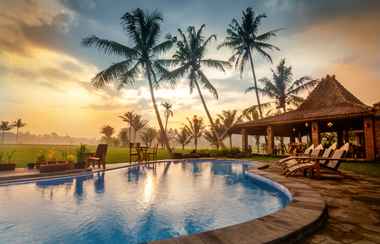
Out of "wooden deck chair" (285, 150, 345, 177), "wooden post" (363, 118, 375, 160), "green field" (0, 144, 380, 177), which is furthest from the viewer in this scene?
"wooden post" (363, 118, 375, 160)

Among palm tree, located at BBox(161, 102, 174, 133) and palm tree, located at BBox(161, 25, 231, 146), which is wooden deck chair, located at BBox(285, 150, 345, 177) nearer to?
palm tree, located at BBox(161, 25, 231, 146)

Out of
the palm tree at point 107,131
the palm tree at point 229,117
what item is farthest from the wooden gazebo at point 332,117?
the palm tree at point 107,131

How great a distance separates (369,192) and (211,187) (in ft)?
13.2

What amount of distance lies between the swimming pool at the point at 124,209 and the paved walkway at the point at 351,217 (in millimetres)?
1053

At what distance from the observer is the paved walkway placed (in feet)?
7.45

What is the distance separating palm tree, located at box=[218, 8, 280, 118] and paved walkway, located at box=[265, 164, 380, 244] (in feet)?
59.3

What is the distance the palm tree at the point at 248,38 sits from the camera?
20.3 m

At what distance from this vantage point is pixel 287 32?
12180mm

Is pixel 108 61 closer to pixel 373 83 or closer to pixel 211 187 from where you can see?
pixel 211 187

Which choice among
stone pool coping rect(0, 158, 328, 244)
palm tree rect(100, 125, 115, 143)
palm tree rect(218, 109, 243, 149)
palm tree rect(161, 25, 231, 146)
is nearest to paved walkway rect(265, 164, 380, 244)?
stone pool coping rect(0, 158, 328, 244)

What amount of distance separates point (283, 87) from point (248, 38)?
9.01m

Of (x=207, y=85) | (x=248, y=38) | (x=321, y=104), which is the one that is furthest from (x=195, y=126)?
(x=321, y=104)

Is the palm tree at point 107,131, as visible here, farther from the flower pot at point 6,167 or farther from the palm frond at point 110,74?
the flower pot at point 6,167

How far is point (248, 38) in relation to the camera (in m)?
20.5
